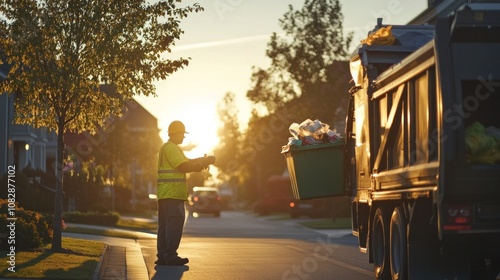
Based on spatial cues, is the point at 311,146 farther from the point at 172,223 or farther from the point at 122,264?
the point at 122,264

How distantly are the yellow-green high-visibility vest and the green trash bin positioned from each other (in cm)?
174

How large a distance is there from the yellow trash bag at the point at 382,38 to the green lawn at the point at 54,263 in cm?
459

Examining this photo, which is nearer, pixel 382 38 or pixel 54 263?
pixel 382 38

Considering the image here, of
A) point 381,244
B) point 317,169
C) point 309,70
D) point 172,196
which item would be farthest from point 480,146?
point 309,70

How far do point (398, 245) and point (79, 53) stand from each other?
789cm

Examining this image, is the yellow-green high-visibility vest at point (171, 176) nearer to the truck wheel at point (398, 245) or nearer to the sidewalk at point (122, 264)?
the sidewalk at point (122, 264)

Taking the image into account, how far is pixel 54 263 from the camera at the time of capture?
14641mm

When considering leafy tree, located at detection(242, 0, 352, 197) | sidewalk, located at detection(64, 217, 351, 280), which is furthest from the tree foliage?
sidewalk, located at detection(64, 217, 351, 280)

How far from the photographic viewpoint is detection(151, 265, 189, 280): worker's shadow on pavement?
1427 centimetres

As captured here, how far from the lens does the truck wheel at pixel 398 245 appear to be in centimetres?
1145

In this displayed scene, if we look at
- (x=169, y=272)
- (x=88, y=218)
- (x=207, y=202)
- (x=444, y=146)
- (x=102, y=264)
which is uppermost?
(x=207, y=202)

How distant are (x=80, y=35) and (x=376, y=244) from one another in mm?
6801

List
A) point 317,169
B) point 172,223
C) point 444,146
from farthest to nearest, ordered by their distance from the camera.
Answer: point 172,223
point 317,169
point 444,146

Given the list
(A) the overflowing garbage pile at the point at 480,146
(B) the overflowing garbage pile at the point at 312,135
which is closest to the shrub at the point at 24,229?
(B) the overflowing garbage pile at the point at 312,135
